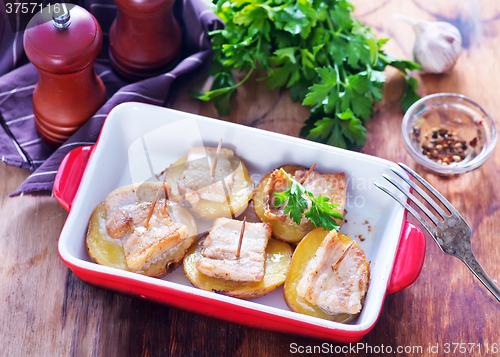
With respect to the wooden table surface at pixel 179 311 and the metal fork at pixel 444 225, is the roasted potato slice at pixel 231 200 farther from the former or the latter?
the metal fork at pixel 444 225

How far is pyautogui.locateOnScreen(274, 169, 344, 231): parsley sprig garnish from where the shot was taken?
183cm

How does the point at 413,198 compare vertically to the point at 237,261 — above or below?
above

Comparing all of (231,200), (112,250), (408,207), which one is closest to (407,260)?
(408,207)

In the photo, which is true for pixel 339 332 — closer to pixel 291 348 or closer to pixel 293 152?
pixel 291 348

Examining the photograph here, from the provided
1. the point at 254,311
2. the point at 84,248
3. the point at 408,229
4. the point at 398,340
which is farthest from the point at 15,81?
the point at 398,340

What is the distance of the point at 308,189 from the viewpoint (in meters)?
1.94

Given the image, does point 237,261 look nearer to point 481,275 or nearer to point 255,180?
point 255,180

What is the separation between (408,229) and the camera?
1.80 m

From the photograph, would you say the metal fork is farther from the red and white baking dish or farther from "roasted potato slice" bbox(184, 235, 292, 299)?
"roasted potato slice" bbox(184, 235, 292, 299)

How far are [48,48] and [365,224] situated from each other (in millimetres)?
1459

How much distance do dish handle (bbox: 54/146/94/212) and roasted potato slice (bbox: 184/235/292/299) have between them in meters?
0.52

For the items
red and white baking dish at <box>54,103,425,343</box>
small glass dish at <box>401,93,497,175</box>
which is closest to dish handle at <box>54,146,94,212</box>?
red and white baking dish at <box>54,103,425,343</box>

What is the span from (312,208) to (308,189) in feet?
0.45

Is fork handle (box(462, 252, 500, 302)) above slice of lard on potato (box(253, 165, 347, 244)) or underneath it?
underneath
